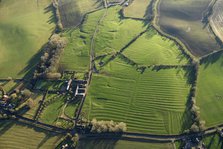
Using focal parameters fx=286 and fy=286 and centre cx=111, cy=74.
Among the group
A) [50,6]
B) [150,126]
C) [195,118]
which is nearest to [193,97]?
[195,118]

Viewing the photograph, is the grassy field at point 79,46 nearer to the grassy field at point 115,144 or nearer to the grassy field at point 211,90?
the grassy field at point 115,144

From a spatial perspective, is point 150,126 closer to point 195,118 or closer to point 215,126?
point 195,118

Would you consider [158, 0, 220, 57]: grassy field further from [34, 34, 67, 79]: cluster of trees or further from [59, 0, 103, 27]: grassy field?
[34, 34, 67, 79]: cluster of trees

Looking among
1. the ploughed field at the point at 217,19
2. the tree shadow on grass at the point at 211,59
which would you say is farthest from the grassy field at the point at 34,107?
the ploughed field at the point at 217,19

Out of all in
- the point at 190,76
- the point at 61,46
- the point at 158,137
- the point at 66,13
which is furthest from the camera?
the point at 66,13

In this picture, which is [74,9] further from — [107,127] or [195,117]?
[195,117]

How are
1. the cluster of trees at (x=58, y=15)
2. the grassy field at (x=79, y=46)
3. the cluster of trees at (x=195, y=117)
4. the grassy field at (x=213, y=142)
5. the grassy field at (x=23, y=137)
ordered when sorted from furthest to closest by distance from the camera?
the cluster of trees at (x=58, y=15) < the grassy field at (x=79, y=46) < the grassy field at (x=23, y=137) < the cluster of trees at (x=195, y=117) < the grassy field at (x=213, y=142)


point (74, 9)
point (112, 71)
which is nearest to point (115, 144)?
point (112, 71)
